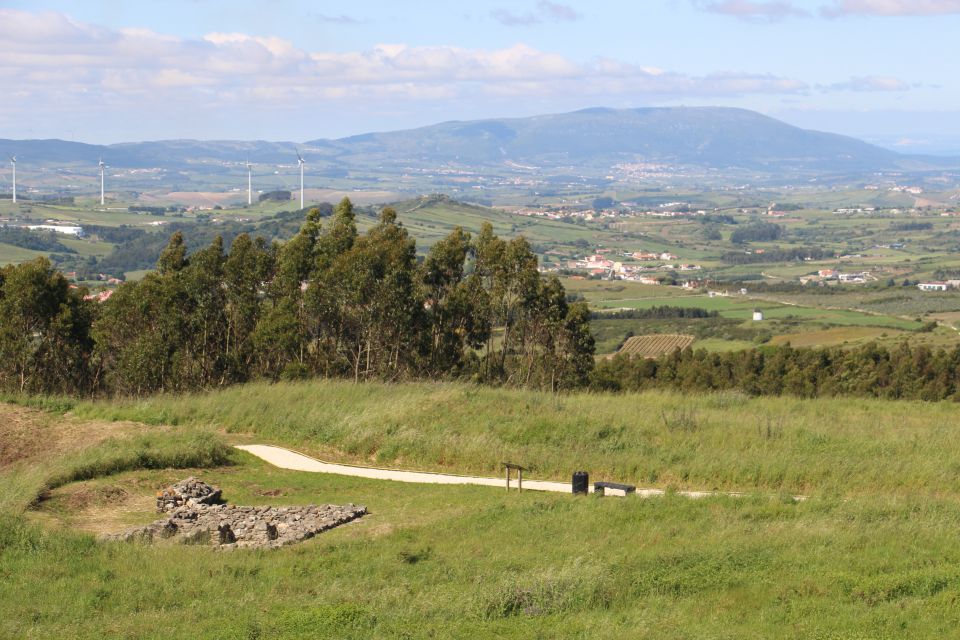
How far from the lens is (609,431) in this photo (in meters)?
21.3

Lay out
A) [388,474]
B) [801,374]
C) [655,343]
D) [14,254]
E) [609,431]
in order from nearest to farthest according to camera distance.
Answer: [388,474], [609,431], [801,374], [655,343], [14,254]

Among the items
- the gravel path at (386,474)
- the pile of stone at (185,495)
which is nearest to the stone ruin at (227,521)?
the pile of stone at (185,495)

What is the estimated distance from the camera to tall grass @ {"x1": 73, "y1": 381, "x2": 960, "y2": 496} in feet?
60.3

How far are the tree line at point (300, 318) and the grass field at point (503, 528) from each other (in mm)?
7665

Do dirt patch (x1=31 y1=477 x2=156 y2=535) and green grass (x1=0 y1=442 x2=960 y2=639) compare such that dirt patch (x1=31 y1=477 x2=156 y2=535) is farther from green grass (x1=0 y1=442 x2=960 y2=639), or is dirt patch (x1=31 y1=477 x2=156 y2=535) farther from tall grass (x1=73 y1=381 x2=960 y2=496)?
tall grass (x1=73 y1=381 x2=960 y2=496)

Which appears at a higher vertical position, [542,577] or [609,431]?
[542,577]

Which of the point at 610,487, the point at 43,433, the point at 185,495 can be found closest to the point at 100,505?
the point at 185,495

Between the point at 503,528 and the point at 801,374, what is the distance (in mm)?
27857

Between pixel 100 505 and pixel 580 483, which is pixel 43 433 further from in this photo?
pixel 580 483

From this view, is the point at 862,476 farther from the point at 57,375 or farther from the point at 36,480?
the point at 57,375

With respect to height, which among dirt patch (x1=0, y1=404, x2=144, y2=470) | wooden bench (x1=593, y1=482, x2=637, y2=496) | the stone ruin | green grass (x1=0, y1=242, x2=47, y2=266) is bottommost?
green grass (x1=0, y1=242, x2=47, y2=266)

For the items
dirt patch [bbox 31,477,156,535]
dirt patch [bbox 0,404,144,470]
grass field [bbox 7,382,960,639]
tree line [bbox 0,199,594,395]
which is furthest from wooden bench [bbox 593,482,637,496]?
tree line [bbox 0,199,594,395]

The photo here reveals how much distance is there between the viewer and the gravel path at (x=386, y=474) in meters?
17.8

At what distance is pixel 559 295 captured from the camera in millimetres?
36000
